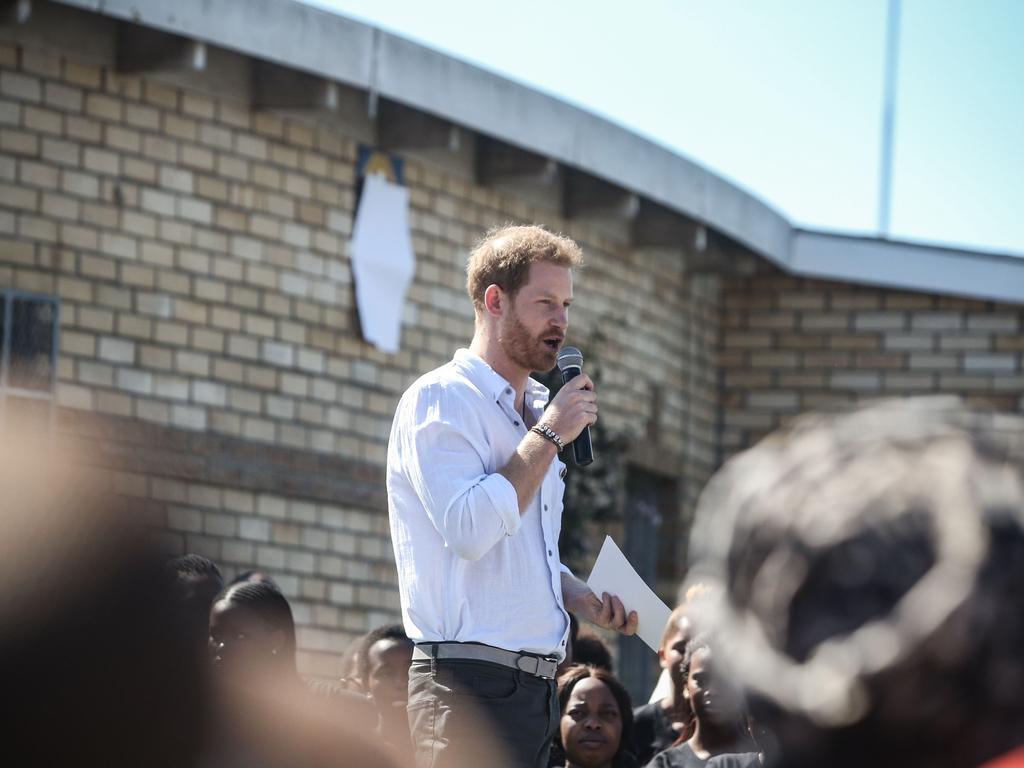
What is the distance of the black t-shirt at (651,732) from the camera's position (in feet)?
21.2

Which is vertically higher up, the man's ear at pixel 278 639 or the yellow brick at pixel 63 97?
the yellow brick at pixel 63 97

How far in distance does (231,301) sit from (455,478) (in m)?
6.68

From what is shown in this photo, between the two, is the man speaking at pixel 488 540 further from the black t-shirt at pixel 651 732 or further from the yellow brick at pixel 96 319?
the yellow brick at pixel 96 319

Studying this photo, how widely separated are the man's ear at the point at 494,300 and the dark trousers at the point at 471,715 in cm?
85

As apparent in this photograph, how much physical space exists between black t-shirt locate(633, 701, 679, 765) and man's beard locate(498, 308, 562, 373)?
8.23ft

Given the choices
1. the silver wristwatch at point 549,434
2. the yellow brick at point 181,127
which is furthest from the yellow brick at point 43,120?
the silver wristwatch at point 549,434

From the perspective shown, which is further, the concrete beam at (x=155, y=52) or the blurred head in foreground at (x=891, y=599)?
the concrete beam at (x=155, y=52)

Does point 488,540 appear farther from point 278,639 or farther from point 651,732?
point 651,732

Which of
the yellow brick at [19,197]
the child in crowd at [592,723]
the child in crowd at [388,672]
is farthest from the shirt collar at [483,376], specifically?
the yellow brick at [19,197]

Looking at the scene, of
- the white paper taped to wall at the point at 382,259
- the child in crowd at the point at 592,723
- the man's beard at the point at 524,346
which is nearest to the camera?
the man's beard at the point at 524,346

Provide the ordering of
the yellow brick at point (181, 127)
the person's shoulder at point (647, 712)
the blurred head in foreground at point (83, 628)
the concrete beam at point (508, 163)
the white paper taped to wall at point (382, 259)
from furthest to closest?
the concrete beam at point (508, 163)
the white paper taped to wall at point (382, 259)
the yellow brick at point (181, 127)
the person's shoulder at point (647, 712)
the blurred head in foreground at point (83, 628)

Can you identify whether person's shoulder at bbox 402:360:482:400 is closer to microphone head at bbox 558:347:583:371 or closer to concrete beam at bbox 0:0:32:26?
microphone head at bbox 558:347:583:371

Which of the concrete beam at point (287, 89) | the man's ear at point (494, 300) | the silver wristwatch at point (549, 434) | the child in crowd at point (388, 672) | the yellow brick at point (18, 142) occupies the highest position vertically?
the concrete beam at point (287, 89)

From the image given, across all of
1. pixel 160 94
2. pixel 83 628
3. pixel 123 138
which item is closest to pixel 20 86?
pixel 123 138
